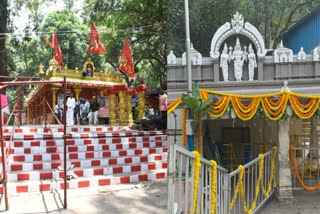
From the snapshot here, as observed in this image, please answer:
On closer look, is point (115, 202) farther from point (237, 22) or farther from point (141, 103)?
point (141, 103)

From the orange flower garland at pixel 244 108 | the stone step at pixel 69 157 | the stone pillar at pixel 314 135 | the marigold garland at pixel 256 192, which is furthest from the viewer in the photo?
the stone pillar at pixel 314 135

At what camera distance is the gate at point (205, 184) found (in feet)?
9.54

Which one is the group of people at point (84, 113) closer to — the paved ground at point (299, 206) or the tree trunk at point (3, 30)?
the tree trunk at point (3, 30)

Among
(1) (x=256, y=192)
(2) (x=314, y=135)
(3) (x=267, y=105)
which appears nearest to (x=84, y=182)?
(1) (x=256, y=192)

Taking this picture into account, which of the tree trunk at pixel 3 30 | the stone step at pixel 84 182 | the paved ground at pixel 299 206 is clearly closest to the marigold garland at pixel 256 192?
the paved ground at pixel 299 206

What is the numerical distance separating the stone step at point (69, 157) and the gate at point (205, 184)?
7.27ft

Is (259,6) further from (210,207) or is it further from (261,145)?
(210,207)

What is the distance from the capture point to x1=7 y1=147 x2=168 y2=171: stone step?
6.24m

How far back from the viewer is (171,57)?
679cm

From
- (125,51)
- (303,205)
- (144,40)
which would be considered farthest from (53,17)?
(303,205)

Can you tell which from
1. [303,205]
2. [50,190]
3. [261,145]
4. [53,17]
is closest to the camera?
[50,190]

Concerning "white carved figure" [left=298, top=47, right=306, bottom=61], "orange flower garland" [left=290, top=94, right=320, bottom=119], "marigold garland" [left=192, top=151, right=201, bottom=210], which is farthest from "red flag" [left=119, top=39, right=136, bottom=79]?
"marigold garland" [left=192, top=151, right=201, bottom=210]

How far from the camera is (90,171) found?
614 centimetres

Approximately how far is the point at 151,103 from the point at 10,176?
1263 cm
